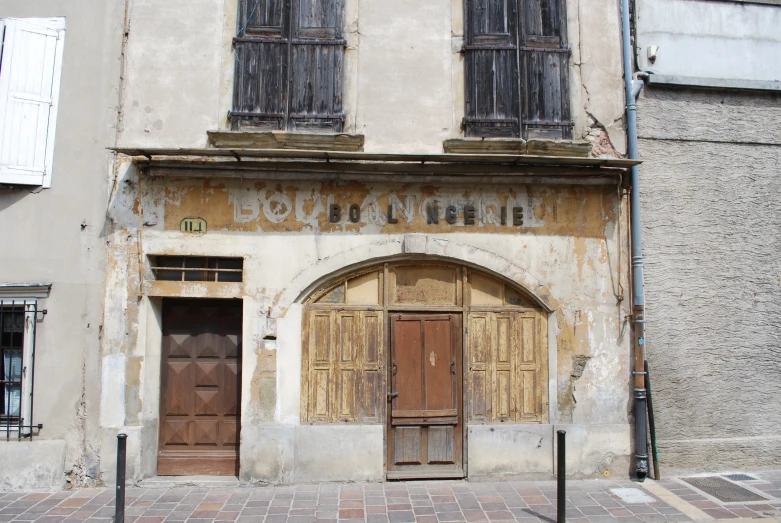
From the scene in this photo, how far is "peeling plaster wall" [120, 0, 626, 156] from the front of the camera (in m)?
6.72

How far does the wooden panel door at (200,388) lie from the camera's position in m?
6.71

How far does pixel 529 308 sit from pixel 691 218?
2374 millimetres

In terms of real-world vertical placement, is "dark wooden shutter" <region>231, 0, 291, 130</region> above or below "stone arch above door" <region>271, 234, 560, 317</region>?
above

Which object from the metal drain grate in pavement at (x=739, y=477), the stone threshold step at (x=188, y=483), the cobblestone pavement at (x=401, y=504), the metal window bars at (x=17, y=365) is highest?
the metal window bars at (x=17, y=365)

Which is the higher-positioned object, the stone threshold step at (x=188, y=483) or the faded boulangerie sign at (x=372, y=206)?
the faded boulangerie sign at (x=372, y=206)

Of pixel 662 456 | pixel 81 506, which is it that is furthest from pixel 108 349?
pixel 662 456

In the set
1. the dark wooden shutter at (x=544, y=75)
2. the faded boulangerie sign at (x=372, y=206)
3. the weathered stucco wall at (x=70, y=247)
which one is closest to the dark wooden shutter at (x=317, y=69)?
the faded boulangerie sign at (x=372, y=206)

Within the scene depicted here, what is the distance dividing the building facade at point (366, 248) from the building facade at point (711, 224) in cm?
54

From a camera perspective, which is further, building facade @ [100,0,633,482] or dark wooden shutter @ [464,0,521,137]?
dark wooden shutter @ [464,0,521,137]

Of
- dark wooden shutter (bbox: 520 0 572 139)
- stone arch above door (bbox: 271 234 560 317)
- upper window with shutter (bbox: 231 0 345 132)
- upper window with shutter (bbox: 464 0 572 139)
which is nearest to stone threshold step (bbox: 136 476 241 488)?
stone arch above door (bbox: 271 234 560 317)

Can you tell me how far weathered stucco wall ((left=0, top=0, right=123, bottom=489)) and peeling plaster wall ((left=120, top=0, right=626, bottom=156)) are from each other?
384mm

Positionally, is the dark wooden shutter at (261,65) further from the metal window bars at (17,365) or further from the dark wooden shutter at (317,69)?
the metal window bars at (17,365)

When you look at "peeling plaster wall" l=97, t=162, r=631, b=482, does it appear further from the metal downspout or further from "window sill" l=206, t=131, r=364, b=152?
"window sill" l=206, t=131, r=364, b=152

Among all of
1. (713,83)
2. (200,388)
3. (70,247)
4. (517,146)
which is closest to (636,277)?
(517,146)
